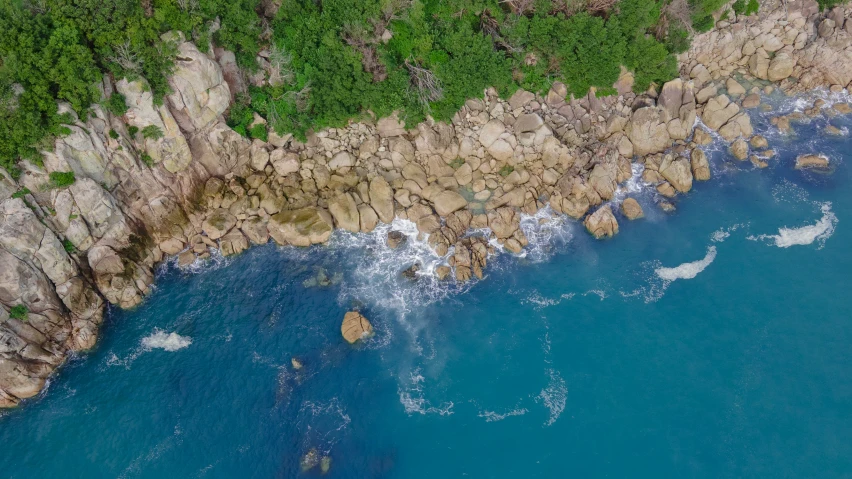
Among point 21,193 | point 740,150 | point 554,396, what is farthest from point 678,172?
point 21,193

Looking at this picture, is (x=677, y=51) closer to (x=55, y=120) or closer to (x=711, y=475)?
(x=711, y=475)

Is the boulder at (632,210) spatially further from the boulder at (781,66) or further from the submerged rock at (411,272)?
the boulder at (781,66)

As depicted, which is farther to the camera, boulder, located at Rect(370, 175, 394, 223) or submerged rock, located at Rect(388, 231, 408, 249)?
boulder, located at Rect(370, 175, 394, 223)

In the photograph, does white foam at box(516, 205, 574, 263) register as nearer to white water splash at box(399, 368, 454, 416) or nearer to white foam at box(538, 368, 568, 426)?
white foam at box(538, 368, 568, 426)

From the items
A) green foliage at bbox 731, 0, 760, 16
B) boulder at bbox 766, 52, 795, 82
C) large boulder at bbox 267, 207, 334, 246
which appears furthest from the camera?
green foliage at bbox 731, 0, 760, 16

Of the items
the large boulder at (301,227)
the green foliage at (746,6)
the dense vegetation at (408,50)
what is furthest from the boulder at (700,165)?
the large boulder at (301,227)

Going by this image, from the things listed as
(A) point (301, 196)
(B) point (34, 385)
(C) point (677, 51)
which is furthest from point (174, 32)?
(C) point (677, 51)

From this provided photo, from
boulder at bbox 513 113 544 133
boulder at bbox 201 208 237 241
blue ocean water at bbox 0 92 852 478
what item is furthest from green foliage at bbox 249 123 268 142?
boulder at bbox 513 113 544 133
